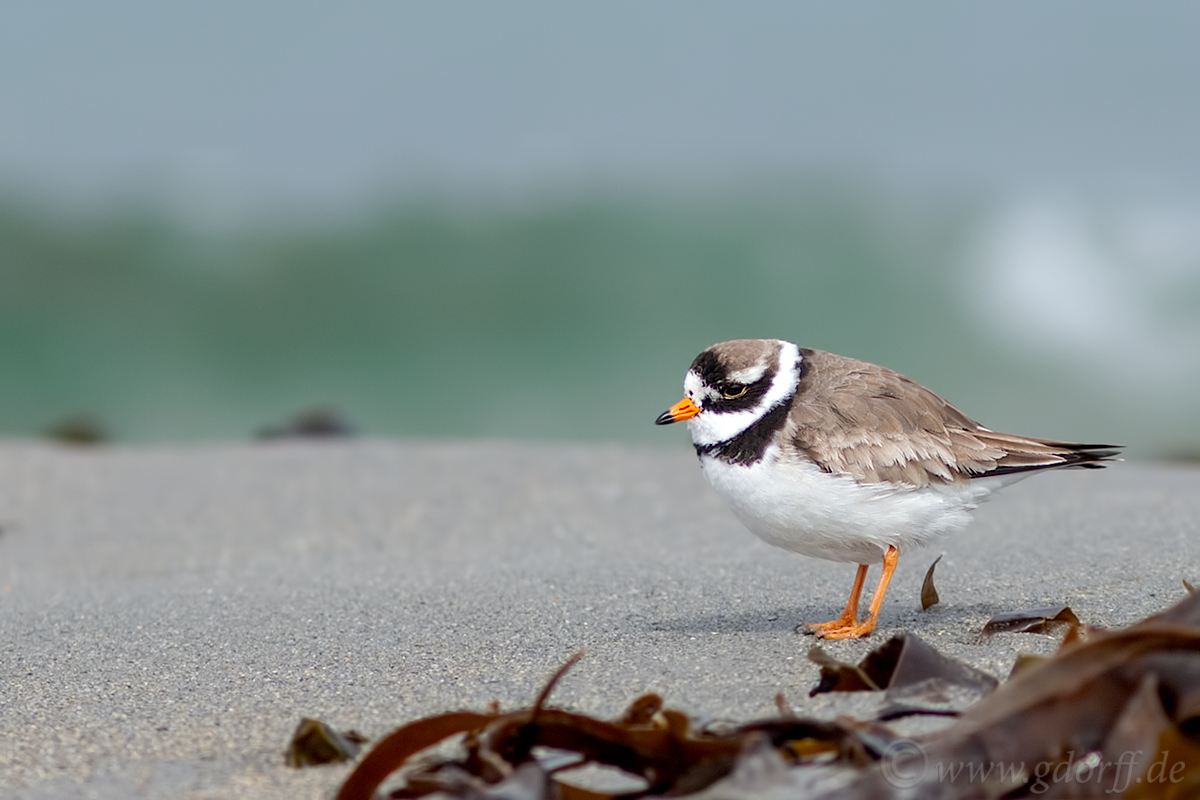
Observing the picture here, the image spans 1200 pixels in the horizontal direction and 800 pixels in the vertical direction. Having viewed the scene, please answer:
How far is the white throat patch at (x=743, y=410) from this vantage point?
3824 millimetres

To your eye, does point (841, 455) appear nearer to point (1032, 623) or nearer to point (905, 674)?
point (1032, 623)

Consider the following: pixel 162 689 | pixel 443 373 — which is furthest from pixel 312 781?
pixel 443 373

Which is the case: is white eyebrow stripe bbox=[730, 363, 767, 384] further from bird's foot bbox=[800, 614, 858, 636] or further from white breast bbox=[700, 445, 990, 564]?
bird's foot bbox=[800, 614, 858, 636]

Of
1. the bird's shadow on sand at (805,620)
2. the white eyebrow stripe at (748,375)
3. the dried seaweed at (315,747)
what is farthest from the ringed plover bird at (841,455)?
the dried seaweed at (315,747)

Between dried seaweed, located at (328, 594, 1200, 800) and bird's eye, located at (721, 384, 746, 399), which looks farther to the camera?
bird's eye, located at (721, 384, 746, 399)

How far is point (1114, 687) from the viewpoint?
220 cm

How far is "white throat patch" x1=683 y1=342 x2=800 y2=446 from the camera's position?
12.5ft

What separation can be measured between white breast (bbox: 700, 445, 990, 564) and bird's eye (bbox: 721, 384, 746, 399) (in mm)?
223

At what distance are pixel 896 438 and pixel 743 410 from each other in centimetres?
50

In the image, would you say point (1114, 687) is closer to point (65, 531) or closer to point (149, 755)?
point (149, 755)

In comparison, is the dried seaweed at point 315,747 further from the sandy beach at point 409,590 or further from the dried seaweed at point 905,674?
the dried seaweed at point 905,674

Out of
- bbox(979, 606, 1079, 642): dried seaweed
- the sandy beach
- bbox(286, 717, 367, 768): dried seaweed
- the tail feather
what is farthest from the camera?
the tail feather

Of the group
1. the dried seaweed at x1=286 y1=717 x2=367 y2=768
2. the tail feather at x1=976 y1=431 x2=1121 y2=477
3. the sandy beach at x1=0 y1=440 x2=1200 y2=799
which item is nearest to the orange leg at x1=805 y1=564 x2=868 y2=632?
the sandy beach at x1=0 y1=440 x2=1200 y2=799

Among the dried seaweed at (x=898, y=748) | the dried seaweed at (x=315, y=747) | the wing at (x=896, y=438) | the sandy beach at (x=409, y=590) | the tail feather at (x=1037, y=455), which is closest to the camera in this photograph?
the dried seaweed at (x=898, y=748)
